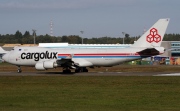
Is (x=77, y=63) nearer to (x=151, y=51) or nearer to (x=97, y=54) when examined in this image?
(x=97, y=54)

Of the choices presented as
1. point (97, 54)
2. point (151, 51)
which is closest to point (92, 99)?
point (151, 51)

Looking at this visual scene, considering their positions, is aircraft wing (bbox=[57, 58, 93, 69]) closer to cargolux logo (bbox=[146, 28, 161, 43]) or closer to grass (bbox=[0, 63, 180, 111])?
cargolux logo (bbox=[146, 28, 161, 43])

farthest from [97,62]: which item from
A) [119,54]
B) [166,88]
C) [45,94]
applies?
[45,94]

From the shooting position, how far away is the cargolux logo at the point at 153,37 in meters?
53.3

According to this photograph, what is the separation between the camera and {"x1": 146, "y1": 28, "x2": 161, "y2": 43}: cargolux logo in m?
53.3

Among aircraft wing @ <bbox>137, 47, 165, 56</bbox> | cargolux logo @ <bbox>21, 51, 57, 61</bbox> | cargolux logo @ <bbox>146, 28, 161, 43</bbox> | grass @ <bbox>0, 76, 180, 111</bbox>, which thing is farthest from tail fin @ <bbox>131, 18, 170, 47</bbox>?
grass @ <bbox>0, 76, 180, 111</bbox>

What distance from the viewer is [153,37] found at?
5331 cm

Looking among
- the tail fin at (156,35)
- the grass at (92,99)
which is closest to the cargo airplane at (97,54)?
the tail fin at (156,35)

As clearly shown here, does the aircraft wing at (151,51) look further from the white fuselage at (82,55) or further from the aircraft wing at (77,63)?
the aircraft wing at (77,63)

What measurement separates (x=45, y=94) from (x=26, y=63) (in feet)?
96.8

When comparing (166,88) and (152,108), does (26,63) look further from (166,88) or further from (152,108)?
(152,108)

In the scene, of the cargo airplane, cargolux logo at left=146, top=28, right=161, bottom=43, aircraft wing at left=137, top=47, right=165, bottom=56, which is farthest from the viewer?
cargolux logo at left=146, top=28, right=161, bottom=43

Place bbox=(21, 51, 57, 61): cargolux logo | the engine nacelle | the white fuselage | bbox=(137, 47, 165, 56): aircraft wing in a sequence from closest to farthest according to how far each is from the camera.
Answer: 1. bbox=(137, 47, 165, 56): aircraft wing
2. the engine nacelle
3. the white fuselage
4. bbox=(21, 51, 57, 61): cargolux logo

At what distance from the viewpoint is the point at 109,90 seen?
28.6 m
